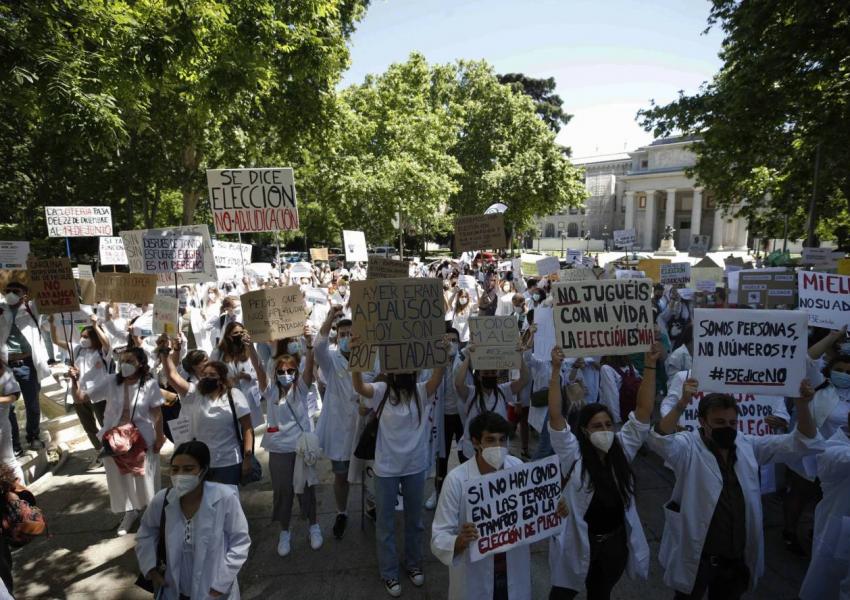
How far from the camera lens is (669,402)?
4168mm

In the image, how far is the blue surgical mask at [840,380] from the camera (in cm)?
413

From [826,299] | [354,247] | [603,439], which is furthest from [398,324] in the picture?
[354,247]

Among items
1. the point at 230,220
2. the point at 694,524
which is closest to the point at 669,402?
the point at 694,524

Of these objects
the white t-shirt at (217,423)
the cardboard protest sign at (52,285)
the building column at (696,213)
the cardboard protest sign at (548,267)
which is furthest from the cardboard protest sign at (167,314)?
the building column at (696,213)

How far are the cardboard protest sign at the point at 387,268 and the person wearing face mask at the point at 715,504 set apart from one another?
12.4ft

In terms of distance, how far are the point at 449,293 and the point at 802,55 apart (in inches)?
374

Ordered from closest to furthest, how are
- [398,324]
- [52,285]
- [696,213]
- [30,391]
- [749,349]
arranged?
[749,349], [398,324], [52,285], [30,391], [696,213]

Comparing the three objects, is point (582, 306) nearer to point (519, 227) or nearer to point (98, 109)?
point (98, 109)

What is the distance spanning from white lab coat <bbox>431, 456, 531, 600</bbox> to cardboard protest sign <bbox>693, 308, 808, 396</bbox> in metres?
1.75

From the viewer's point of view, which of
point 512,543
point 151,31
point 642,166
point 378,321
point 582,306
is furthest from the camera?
point 642,166

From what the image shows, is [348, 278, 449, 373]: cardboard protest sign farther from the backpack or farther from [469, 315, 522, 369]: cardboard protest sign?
the backpack

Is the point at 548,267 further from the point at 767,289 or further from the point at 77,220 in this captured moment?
the point at 77,220

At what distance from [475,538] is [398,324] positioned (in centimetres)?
178

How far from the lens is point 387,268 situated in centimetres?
659
